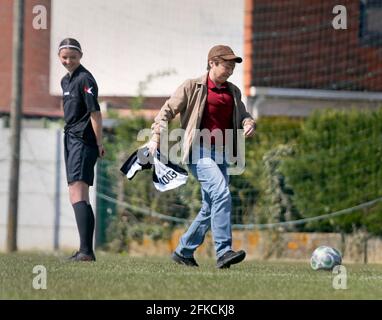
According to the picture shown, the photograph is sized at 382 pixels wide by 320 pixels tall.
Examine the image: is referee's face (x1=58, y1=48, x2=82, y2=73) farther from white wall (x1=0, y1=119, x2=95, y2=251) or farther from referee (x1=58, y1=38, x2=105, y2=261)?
white wall (x1=0, y1=119, x2=95, y2=251)

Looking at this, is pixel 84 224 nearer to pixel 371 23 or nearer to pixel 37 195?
pixel 37 195

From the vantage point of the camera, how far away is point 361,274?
9.78 metres

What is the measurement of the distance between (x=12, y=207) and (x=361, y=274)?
23.8ft

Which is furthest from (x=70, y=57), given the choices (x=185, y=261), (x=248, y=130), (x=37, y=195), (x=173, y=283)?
(x=37, y=195)

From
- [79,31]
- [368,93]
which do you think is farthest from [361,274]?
[79,31]

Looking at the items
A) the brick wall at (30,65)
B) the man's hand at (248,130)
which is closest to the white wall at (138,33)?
the brick wall at (30,65)

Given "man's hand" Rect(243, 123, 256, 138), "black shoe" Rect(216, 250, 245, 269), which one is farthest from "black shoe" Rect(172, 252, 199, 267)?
"man's hand" Rect(243, 123, 256, 138)

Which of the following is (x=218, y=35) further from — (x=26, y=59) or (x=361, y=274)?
(x=361, y=274)

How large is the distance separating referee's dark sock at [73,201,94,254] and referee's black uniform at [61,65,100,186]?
0.76ft

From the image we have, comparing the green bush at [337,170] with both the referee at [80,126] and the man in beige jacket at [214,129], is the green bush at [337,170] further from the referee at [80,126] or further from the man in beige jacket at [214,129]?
the man in beige jacket at [214,129]

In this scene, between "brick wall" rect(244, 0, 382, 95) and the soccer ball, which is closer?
the soccer ball

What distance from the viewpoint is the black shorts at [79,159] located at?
9992mm

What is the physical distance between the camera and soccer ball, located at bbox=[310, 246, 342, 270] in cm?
1004

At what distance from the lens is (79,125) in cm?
999
